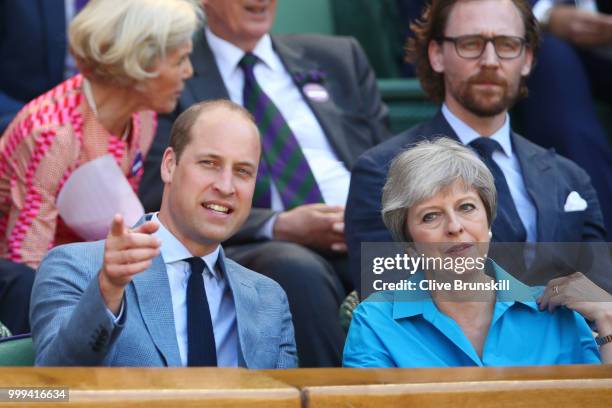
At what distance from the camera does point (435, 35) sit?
373 cm

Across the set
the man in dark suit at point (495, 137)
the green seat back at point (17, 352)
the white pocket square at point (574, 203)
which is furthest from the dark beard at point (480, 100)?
the green seat back at point (17, 352)

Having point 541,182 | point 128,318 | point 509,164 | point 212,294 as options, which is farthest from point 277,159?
point 128,318

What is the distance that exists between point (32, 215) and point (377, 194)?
939mm

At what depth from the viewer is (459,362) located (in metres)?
2.52

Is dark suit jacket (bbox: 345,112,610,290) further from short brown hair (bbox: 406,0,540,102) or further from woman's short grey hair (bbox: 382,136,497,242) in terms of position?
woman's short grey hair (bbox: 382,136,497,242)

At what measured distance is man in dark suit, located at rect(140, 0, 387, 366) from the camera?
340 cm

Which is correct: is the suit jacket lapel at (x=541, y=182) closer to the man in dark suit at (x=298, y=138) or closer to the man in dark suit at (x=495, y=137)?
the man in dark suit at (x=495, y=137)

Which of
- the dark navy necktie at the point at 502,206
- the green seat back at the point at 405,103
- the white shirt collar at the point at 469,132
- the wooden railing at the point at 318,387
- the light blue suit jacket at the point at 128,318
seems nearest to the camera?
the wooden railing at the point at 318,387

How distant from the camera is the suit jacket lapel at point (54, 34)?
13.3 feet

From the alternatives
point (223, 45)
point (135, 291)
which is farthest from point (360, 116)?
point (135, 291)

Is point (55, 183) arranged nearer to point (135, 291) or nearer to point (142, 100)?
point (142, 100)

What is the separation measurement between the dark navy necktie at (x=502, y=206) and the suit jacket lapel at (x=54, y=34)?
146cm

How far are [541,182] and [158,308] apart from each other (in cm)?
141

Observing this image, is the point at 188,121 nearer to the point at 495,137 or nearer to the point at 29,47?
the point at 495,137
